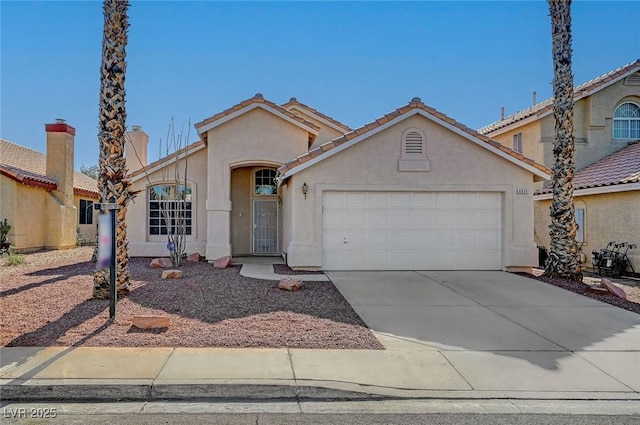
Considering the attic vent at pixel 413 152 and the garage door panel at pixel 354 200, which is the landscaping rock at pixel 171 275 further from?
the attic vent at pixel 413 152

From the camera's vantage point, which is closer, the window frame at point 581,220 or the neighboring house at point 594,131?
the window frame at point 581,220

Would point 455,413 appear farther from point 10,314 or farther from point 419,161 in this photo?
point 419,161

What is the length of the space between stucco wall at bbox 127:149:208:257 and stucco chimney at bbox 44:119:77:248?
6.58 m

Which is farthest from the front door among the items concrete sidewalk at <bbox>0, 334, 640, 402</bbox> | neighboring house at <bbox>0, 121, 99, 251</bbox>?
concrete sidewalk at <bbox>0, 334, 640, 402</bbox>

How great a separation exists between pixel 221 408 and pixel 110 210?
4992 mm

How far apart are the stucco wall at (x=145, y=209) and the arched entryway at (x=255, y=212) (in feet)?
4.51

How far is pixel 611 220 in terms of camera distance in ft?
50.2

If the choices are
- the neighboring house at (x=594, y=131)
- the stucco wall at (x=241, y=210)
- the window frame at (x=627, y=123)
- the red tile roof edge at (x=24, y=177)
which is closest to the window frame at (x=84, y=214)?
the red tile roof edge at (x=24, y=177)

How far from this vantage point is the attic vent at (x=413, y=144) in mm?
13656

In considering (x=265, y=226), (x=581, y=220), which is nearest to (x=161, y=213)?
(x=265, y=226)

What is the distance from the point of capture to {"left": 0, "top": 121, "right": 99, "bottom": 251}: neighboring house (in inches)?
747

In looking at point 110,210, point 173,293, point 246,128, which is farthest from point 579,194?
point 110,210

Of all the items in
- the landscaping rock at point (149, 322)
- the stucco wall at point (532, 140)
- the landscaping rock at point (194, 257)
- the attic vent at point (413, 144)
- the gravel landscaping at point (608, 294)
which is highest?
the stucco wall at point (532, 140)

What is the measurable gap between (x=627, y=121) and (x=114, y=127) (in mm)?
19918
